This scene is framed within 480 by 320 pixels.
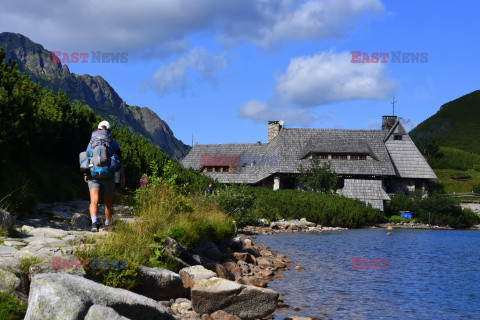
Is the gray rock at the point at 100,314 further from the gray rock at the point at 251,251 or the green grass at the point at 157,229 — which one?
the gray rock at the point at 251,251

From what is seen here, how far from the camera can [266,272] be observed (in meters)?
13.2

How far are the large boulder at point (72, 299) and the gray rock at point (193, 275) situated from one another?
3.11 meters

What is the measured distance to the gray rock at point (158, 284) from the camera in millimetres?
7652

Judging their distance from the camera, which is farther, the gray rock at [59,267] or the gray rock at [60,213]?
the gray rock at [60,213]

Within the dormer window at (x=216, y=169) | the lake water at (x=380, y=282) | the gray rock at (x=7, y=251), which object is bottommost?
the lake water at (x=380, y=282)

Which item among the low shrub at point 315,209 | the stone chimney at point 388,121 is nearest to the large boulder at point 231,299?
the low shrub at point 315,209

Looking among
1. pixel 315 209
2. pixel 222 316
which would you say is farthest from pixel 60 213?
pixel 315 209

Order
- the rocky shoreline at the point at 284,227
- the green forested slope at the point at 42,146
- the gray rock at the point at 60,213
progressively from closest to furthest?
the gray rock at the point at 60,213 < the green forested slope at the point at 42,146 < the rocky shoreline at the point at 284,227

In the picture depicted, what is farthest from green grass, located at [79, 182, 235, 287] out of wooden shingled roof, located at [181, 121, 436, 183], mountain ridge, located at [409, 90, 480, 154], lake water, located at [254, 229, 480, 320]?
mountain ridge, located at [409, 90, 480, 154]

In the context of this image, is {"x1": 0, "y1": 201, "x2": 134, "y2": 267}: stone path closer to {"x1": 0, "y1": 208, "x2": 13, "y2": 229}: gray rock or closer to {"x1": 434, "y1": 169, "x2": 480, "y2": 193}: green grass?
{"x1": 0, "y1": 208, "x2": 13, "y2": 229}: gray rock

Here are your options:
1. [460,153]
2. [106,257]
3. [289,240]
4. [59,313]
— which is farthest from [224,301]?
[460,153]

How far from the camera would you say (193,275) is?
9172 mm

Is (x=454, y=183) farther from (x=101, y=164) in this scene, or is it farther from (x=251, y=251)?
(x=101, y=164)

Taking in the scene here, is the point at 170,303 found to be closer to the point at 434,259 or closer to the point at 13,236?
the point at 13,236
